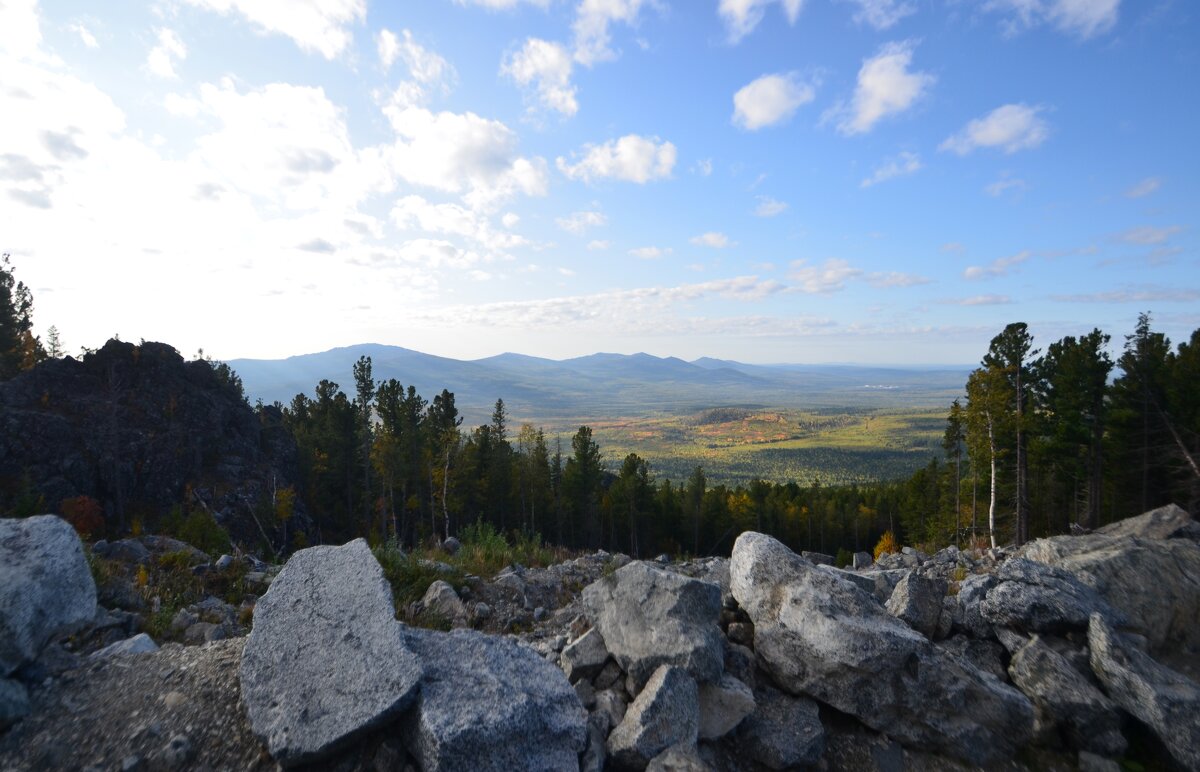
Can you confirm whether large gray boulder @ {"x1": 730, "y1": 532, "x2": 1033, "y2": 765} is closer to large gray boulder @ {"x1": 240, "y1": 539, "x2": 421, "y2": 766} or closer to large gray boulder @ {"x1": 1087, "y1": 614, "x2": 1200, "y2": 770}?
large gray boulder @ {"x1": 1087, "y1": 614, "x2": 1200, "y2": 770}

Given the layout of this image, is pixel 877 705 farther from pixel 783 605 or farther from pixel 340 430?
pixel 340 430

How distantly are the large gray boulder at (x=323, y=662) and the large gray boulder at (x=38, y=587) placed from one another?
1724 millimetres

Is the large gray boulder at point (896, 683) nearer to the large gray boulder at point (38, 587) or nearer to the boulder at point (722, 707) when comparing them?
the boulder at point (722, 707)

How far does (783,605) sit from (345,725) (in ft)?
16.5

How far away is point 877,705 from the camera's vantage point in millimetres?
5629

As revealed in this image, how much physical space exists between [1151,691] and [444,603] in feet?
32.6

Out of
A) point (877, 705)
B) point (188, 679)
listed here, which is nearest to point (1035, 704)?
point (877, 705)

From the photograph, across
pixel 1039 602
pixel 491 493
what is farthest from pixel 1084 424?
pixel 491 493

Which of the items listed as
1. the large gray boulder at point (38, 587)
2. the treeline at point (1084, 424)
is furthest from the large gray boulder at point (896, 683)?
the treeline at point (1084, 424)

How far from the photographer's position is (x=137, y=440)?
35531 mm

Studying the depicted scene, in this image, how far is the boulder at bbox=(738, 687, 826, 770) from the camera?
527 centimetres

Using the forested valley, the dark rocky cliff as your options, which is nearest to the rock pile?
the forested valley

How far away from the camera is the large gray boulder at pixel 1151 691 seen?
5398mm

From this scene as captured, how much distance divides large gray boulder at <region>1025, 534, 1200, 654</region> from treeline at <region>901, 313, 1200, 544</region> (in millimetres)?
19202
